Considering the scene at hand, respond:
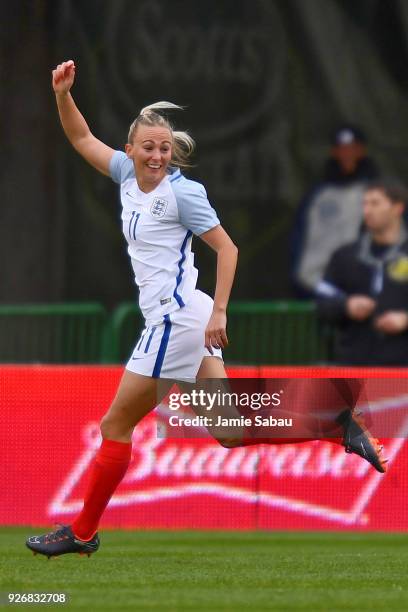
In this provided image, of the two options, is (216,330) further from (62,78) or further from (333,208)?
(333,208)

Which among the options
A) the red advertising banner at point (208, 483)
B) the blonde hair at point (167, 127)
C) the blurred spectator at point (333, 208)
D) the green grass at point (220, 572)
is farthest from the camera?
the blurred spectator at point (333, 208)

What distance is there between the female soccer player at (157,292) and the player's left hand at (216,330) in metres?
0.08

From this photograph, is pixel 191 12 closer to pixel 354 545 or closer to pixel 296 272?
pixel 296 272

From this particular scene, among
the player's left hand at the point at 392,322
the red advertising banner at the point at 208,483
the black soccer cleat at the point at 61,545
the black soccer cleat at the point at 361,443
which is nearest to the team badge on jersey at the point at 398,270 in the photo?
the player's left hand at the point at 392,322

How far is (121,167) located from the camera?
26.2 feet

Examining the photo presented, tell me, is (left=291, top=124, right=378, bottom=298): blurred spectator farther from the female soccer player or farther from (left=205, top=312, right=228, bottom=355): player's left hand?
(left=205, top=312, right=228, bottom=355): player's left hand

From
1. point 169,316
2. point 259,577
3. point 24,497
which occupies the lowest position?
point 24,497

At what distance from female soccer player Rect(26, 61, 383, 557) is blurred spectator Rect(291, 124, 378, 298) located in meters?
5.34

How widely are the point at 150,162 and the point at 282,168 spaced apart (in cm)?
586

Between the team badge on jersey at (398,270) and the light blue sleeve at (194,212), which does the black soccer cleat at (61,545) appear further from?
the team badge on jersey at (398,270)

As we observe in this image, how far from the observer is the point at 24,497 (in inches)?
407

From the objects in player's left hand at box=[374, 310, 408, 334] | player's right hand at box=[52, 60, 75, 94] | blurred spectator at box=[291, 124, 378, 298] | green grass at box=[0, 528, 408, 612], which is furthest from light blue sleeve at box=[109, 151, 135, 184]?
blurred spectator at box=[291, 124, 378, 298]

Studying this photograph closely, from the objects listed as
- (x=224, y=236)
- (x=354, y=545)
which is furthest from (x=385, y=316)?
(x=224, y=236)

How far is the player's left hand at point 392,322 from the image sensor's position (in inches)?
431
